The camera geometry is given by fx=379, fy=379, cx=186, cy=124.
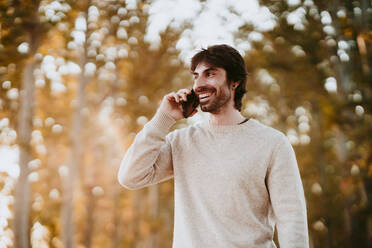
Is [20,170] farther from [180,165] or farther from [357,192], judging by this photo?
[357,192]

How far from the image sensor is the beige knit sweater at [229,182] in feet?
8.73

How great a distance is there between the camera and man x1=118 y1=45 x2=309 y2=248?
8.78ft

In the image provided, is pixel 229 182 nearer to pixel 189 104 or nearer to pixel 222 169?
pixel 222 169

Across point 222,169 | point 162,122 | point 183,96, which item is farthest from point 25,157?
point 222,169

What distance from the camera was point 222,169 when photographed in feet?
9.19

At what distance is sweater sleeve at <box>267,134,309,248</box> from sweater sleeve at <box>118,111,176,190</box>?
2.90ft

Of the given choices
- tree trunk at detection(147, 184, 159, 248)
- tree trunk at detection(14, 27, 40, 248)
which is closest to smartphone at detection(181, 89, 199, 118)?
tree trunk at detection(14, 27, 40, 248)

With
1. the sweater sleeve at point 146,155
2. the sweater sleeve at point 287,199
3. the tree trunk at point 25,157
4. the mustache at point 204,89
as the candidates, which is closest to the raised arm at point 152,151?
the sweater sleeve at point 146,155

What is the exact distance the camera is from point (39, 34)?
28.4ft

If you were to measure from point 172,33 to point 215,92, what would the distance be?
12.5m

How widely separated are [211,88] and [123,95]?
13.8 metres

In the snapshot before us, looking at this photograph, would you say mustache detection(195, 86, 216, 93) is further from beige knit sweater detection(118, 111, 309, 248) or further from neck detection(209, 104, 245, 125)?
beige knit sweater detection(118, 111, 309, 248)

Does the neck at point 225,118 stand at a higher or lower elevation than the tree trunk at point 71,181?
higher

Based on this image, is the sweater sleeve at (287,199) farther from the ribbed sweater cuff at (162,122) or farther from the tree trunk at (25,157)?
the tree trunk at (25,157)
